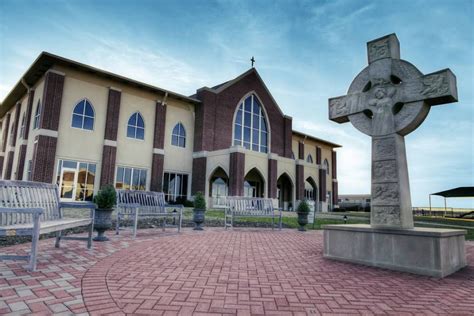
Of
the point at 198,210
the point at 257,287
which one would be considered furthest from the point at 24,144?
the point at 257,287

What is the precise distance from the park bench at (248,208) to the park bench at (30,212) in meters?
4.92

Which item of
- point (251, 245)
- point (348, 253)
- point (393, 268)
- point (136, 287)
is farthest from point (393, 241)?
point (136, 287)

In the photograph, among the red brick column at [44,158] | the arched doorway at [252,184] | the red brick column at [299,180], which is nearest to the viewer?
the red brick column at [44,158]

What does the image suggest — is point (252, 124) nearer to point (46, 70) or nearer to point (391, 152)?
point (46, 70)

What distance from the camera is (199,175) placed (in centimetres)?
2139

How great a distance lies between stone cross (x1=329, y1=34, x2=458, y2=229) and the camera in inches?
173

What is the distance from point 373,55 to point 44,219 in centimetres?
584

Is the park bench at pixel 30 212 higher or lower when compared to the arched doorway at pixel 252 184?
lower

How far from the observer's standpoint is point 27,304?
92.7 inches

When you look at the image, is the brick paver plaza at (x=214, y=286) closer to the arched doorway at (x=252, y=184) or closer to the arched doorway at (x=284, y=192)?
the arched doorway at (x=252, y=184)

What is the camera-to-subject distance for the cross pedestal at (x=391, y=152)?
4102mm

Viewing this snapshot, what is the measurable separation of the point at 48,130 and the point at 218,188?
11772 millimetres

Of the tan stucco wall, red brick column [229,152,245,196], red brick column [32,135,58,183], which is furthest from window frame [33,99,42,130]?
red brick column [229,152,245,196]

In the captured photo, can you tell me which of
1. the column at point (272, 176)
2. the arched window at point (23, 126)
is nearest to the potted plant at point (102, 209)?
the column at point (272, 176)
